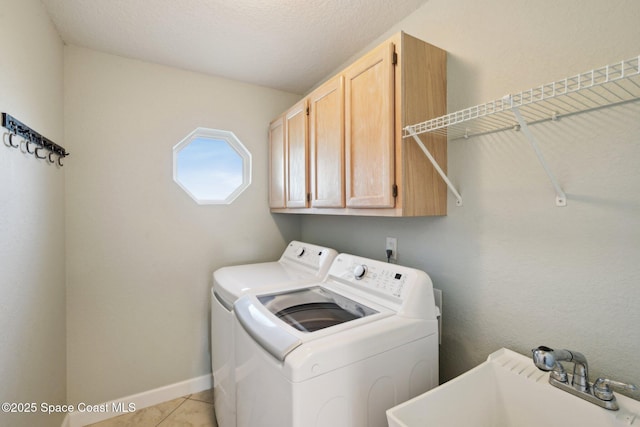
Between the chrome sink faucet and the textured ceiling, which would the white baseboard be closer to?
the chrome sink faucet

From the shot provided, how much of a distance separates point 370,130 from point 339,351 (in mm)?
1018

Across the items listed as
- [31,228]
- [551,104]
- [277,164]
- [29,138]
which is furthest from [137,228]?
[551,104]

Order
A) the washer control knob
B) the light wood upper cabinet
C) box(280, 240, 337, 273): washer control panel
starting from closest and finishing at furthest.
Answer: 1. the light wood upper cabinet
2. the washer control knob
3. box(280, 240, 337, 273): washer control panel

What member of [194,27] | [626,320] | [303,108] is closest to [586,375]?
[626,320]

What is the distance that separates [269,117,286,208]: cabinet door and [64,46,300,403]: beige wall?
27 cm

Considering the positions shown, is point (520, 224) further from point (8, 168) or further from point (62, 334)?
point (62, 334)

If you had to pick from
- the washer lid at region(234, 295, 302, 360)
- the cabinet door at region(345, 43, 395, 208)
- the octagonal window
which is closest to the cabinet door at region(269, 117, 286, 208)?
the octagonal window

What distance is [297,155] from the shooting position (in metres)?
2.10

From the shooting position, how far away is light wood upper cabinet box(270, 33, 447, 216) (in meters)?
1.30

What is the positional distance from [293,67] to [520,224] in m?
1.93

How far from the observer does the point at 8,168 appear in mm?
1188

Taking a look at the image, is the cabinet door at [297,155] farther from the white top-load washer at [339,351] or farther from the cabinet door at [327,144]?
the white top-load washer at [339,351]

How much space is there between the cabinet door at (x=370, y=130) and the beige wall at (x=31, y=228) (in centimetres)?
151

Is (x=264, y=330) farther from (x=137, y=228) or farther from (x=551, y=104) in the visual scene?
(x=137, y=228)
